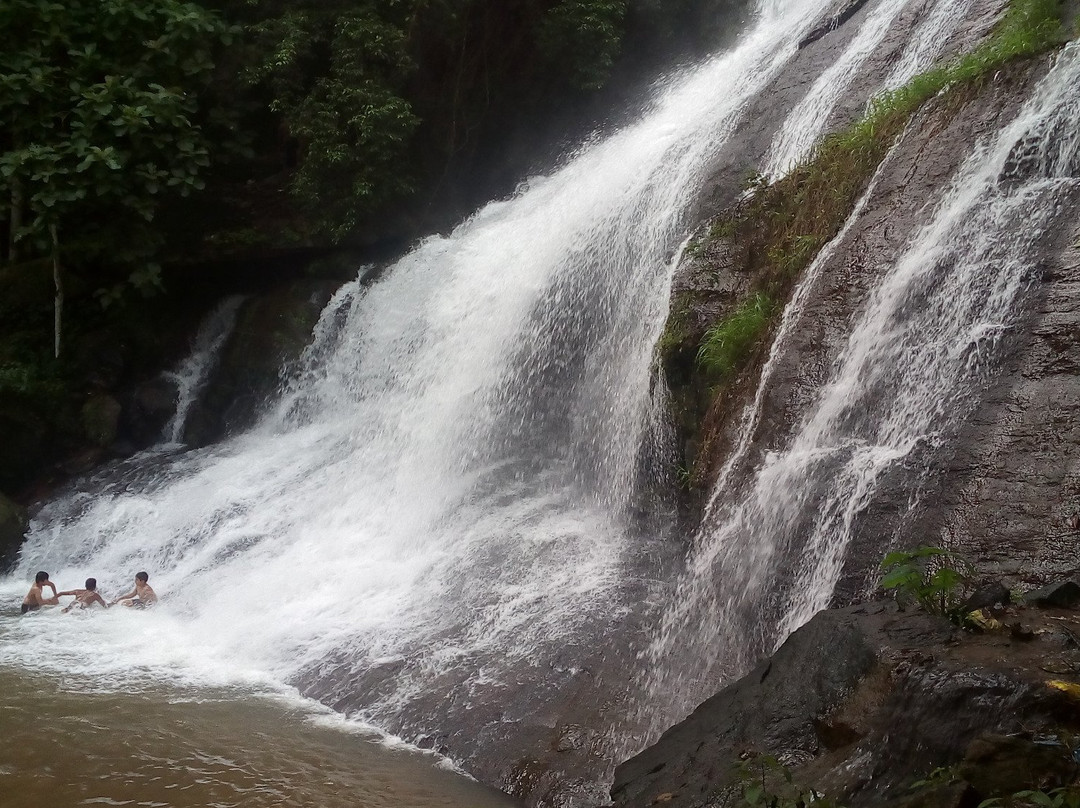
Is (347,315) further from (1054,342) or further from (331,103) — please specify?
(1054,342)

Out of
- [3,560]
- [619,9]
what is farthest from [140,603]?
[619,9]

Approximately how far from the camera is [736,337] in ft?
24.0

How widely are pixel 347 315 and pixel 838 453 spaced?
8150mm

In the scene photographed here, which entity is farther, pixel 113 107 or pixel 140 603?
pixel 113 107

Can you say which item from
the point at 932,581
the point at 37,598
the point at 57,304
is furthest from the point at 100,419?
the point at 932,581

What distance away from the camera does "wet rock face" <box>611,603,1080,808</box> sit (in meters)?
3.02

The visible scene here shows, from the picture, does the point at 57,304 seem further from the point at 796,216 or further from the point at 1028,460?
the point at 1028,460

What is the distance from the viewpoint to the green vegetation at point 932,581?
4.06 m

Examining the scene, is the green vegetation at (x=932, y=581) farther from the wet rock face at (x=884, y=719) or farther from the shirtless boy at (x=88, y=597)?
the shirtless boy at (x=88, y=597)

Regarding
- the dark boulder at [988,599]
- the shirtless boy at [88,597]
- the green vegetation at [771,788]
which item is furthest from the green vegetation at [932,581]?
the shirtless boy at [88,597]

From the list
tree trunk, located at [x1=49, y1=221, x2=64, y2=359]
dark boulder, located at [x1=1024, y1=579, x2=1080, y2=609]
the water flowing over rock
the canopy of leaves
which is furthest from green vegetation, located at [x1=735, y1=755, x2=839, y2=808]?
tree trunk, located at [x1=49, y1=221, x2=64, y2=359]

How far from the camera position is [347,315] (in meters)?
12.4

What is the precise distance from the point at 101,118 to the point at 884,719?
11571mm

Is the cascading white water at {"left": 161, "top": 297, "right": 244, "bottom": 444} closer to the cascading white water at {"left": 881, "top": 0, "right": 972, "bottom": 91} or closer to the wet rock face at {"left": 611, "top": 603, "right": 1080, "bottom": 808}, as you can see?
the cascading white water at {"left": 881, "top": 0, "right": 972, "bottom": 91}
